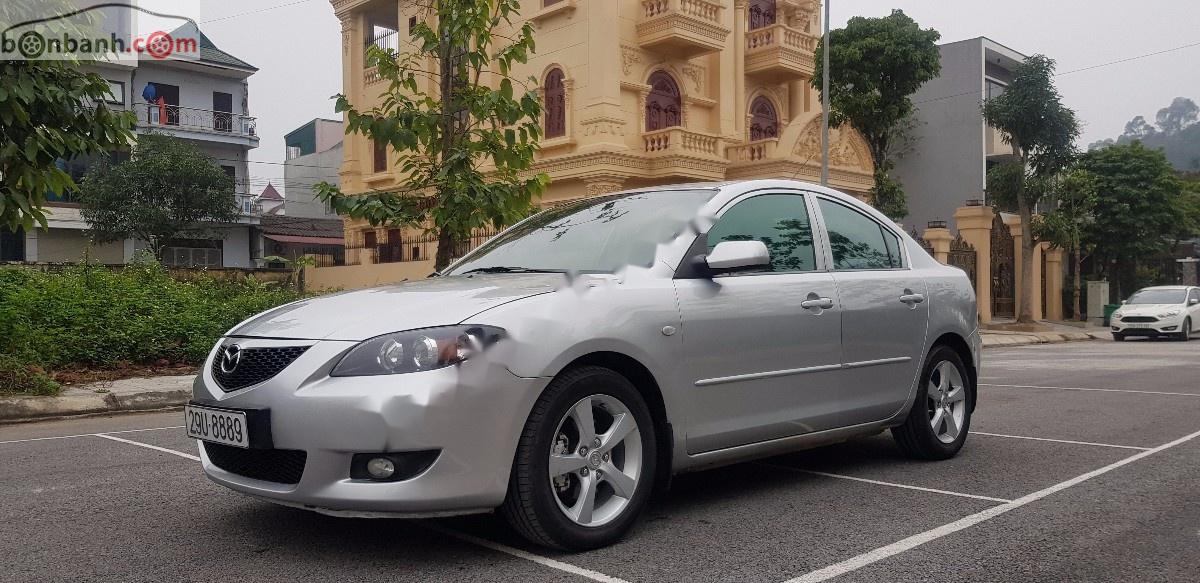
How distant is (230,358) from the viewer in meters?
3.77

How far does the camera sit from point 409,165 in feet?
33.5

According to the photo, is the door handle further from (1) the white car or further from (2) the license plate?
(1) the white car

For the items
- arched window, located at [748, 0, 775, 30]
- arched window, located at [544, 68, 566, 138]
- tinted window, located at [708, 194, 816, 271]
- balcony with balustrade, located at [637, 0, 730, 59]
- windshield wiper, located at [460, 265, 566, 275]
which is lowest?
windshield wiper, located at [460, 265, 566, 275]

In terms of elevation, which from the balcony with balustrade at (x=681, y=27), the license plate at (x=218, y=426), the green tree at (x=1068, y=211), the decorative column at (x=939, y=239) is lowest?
the license plate at (x=218, y=426)

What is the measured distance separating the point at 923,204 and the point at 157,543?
3743 centimetres

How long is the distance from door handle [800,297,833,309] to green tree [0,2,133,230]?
6205mm

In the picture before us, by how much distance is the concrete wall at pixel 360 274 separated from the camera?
21609 millimetres

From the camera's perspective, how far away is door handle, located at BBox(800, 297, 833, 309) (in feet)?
15.4

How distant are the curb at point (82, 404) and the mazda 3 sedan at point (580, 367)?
535cm

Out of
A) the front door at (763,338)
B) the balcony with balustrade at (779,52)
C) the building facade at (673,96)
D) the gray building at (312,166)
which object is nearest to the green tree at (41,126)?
the front door at (763,338)

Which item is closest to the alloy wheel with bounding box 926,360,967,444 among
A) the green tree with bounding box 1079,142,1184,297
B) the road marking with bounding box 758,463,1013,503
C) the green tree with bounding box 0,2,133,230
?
the road marking with bounding box 758,463,1013,503

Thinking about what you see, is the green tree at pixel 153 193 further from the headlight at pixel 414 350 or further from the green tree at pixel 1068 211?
the headlight at pixel 414 350

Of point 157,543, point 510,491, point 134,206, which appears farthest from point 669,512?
point 134,206

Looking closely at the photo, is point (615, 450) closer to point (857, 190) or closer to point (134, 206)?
point (857, 190)
